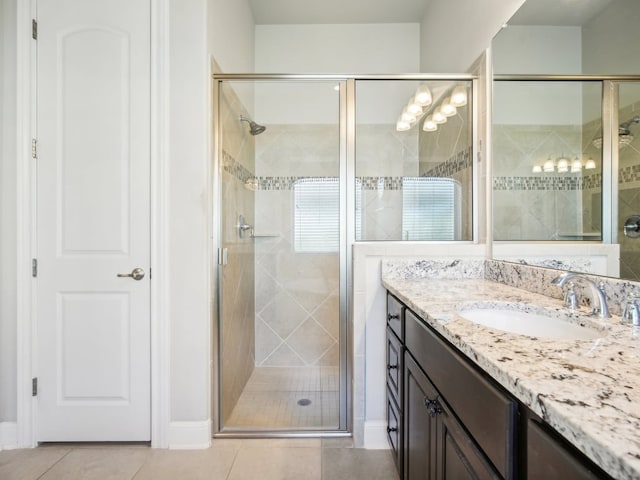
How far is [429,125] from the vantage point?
202 centimetres

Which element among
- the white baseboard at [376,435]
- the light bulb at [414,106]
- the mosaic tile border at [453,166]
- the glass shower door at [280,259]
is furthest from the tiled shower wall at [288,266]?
the mosaic tile border at [453,166]

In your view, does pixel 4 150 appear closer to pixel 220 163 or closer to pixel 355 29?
pixel 220 163

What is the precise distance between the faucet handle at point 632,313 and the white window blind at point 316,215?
127cm

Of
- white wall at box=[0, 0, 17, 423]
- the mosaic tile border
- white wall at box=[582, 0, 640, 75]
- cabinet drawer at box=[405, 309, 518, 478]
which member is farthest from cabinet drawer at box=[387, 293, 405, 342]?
white wall at box=[0, 0, 17, 423]

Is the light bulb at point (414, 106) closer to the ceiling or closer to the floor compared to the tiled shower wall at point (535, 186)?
closer to the ceiling

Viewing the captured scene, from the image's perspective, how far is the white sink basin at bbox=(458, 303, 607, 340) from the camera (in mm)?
907

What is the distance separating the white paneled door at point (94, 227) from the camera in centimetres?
171

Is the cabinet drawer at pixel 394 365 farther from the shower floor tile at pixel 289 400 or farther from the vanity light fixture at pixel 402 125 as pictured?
the vanity light fixture at pixel 402 125

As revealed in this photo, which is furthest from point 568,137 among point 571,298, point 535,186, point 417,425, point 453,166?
point 417,425

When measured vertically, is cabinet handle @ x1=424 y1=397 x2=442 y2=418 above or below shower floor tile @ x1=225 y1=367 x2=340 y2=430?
above

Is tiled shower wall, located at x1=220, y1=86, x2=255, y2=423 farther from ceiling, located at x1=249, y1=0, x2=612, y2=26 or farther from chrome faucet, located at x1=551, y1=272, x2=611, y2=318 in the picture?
chrome faucet, located at x1=551, y1=272, x2=611, y2=318

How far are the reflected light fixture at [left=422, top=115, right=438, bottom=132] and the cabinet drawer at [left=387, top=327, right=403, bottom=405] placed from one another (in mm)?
1253

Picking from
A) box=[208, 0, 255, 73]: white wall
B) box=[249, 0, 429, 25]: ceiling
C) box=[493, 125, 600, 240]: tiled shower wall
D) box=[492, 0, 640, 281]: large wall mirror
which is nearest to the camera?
box=[492, 0, 640, 281]: large wall mirror

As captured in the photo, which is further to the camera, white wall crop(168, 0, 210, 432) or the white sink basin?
white wall crop(168, 0, 210, 432)
